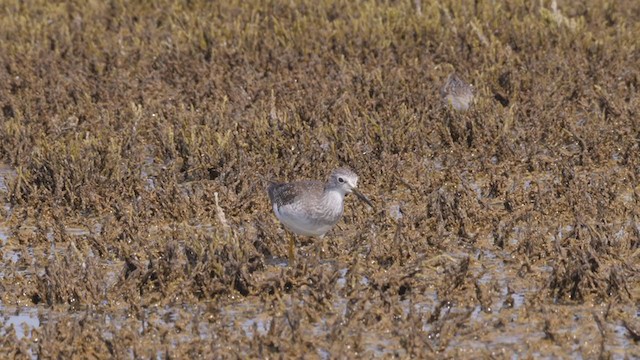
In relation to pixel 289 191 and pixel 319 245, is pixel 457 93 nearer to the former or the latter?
pixel 289 191

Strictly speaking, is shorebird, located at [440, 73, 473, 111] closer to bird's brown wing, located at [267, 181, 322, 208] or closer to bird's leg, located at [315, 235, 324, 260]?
bird's brown wing, located at [267, 181, 322, 208]

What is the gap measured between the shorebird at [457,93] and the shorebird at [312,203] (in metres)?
3.09

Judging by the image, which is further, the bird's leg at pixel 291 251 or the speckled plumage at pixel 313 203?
the bird's leg at pixel 291 251

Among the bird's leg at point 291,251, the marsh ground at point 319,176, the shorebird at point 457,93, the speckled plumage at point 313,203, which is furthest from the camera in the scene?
the shorebird at point 457,93

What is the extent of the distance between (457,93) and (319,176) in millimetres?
2048

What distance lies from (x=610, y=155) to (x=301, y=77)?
3.35 metres

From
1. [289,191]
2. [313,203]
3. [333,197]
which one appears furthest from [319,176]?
[313,203]

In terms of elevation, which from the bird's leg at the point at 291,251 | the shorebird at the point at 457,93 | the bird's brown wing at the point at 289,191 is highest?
the bird's brown wing at the point at 289,191

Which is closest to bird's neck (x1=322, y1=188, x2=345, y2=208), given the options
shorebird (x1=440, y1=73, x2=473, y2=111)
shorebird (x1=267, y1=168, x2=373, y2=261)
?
shorebird (x1=267, y1=168, x2=373, y2=261)

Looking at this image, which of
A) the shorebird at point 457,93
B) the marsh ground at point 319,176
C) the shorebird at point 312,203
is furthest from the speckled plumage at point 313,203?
the shorebird at point 457,93

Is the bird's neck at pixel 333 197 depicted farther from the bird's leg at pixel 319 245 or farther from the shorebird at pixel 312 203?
the bird's leg at pixel 319 245

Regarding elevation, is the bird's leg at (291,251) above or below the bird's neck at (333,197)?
below

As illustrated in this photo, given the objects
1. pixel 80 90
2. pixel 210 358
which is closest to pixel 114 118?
pixel 80 90

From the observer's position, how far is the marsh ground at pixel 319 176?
5.87 metres
